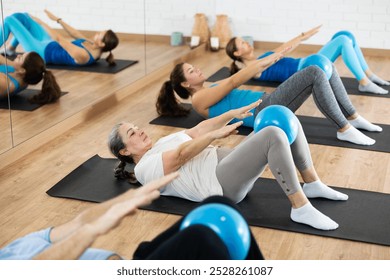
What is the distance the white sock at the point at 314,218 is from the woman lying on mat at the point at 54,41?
2.19 meters

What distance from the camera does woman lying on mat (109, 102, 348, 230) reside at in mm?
2785

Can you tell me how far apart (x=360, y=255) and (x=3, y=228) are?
171cm

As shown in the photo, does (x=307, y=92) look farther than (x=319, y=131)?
No

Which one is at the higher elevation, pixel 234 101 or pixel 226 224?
pixel 226 224

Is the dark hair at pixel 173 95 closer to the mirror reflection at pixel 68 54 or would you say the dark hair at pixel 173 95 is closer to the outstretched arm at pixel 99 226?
the mirror reflection at pixel 68 54

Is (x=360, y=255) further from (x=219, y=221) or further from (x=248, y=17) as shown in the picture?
(x=248, y=17)

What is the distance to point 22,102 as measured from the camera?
13.6ft

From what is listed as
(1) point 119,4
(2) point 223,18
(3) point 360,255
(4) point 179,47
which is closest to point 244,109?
(3) point 360,255

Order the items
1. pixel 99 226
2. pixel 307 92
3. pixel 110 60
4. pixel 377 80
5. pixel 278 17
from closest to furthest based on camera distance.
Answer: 1. pixel 99 226
2. pixel 307 92
3. pixel 110 60
4. pixel 377 80
5. pixel 278 17

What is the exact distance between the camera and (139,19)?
5.70 m

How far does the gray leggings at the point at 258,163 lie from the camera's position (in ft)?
9.04

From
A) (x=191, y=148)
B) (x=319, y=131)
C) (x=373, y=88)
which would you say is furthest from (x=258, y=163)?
(x=373, y=88)

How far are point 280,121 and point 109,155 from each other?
1.44 metres

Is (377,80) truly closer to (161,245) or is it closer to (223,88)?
(223,88)
